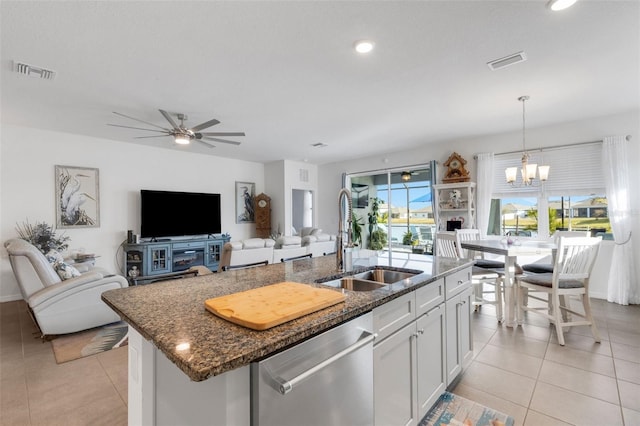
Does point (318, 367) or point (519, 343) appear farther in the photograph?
point (519, 343)

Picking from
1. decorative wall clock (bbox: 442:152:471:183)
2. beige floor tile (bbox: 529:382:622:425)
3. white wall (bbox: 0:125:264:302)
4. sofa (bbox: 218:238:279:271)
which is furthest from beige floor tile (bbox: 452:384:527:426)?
white wall (bbox: 0:125:264:302)

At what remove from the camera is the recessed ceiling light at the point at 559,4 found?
6.05 feet

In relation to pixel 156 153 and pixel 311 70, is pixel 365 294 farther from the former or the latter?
pixel 156 153

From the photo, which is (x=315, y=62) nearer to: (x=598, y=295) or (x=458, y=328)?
(x=458, y=328)

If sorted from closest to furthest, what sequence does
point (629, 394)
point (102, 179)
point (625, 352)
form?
point (629, 394) < point (625, 352) < point (102, 179)

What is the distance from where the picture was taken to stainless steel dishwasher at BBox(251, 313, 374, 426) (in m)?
0.83

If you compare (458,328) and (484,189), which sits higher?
(484,189)

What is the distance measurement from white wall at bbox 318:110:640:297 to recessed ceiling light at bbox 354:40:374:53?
3709 millimetres

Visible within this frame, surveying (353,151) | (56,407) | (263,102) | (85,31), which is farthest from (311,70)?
(353,151)

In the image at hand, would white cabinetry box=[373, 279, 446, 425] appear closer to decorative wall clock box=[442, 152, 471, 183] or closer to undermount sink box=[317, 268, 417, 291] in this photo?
undermount sink box=[317, 268, 417, 291]

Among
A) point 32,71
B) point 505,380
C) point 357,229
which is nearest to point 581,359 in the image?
point 505,380

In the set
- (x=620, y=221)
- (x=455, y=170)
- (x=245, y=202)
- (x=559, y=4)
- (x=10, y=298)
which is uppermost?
(x=559, y=4)

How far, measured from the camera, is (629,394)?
1994 millimetres

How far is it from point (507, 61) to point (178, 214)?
5754 mm
